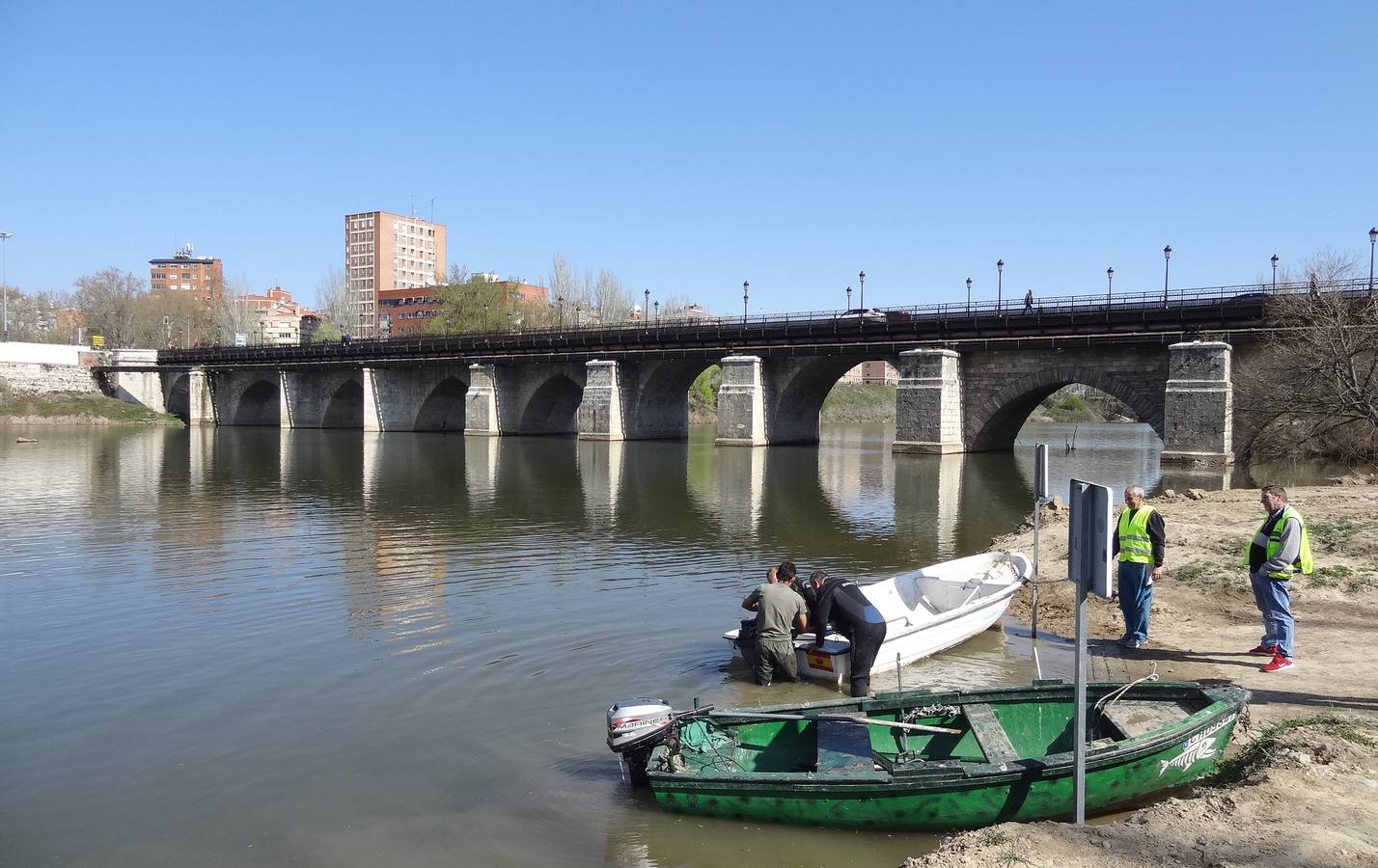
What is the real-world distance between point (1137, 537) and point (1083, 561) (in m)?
5.69

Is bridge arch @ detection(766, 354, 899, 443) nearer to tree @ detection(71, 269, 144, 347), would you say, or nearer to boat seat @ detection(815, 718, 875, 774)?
boat seat @ detection(815, 718, 875, 774)

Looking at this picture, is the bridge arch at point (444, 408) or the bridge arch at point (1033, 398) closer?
the bridge arch at point (1033, 398)

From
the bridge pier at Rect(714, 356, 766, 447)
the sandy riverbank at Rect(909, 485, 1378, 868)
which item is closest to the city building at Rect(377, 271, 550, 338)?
the bridge pier at Rect(714, 356, 766, 447)

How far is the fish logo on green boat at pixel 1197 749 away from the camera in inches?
264

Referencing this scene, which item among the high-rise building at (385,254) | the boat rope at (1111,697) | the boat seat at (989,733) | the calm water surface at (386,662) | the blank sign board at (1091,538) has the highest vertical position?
the high-rise building at (385,254)

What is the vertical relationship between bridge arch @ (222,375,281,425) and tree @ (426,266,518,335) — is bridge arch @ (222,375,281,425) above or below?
below

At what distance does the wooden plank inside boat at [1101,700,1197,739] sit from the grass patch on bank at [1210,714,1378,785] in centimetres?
44

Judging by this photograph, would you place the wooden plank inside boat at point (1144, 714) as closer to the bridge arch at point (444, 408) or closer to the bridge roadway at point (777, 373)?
the bridge roadway at point (777, 373)

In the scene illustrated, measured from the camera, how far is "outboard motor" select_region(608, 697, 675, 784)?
7312 millimetres

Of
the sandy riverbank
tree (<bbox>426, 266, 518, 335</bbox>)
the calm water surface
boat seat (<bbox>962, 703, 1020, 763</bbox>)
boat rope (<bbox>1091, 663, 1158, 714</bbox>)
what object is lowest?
the calm water surface

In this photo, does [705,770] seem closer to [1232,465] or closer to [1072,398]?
[1232,465]

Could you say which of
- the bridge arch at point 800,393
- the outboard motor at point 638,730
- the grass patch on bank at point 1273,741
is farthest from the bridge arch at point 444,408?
the grass patch on bank at point 1273,741

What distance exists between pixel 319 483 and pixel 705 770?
90.6ft

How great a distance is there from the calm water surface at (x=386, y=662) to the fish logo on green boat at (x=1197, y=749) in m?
1.89
